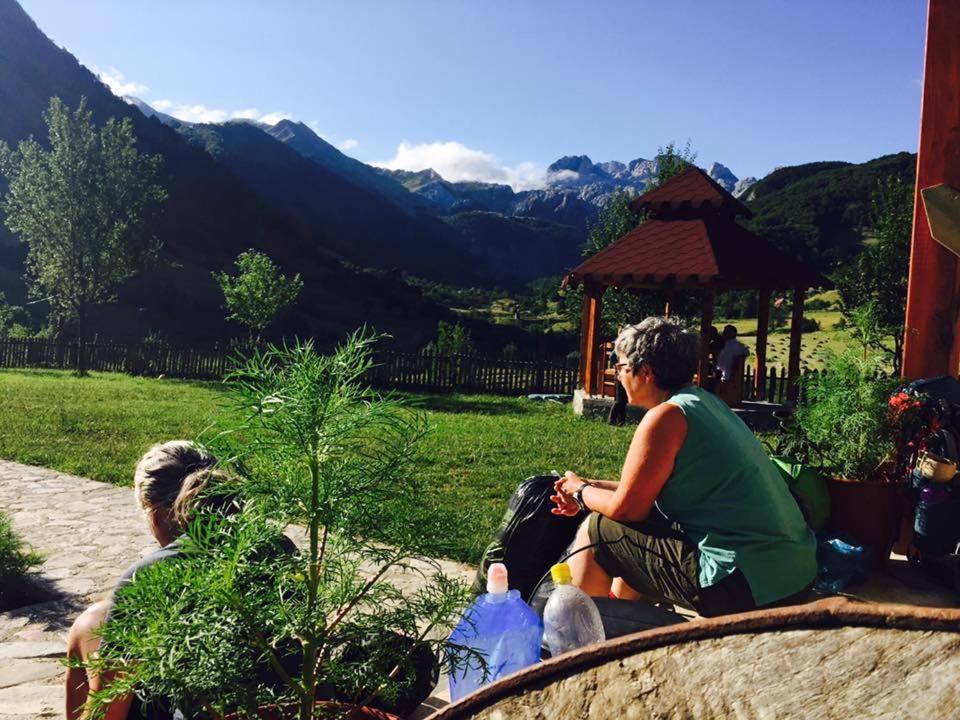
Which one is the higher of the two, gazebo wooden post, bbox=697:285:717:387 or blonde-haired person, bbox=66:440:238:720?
gazebo wooden post, bbox=697:285:717:387

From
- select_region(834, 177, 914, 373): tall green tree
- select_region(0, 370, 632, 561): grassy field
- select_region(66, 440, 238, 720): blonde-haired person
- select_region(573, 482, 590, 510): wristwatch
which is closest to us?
select_region(66, 440, 238, 720): blonde-haired person

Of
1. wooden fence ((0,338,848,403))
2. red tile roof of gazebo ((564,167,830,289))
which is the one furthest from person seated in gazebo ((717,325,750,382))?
wooden fence ((0,338,848,403))

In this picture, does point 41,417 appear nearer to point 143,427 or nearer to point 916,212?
point 143,427

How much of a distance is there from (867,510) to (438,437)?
4496mm

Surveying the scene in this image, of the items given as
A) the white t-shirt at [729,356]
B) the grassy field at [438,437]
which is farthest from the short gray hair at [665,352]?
the white t-shirt at [729,356]

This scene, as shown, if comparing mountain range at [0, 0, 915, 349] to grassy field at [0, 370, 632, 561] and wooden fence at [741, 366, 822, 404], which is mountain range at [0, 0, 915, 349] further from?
grassy field at [0, 370, 632, 561]

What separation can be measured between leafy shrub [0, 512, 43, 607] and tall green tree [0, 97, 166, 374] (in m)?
19.4

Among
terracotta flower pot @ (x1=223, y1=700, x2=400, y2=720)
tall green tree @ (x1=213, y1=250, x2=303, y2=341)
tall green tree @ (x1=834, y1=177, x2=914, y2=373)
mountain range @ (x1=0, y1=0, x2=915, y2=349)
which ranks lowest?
terracotta flower pot @ (x1=223, y1=700, x2=400, y2=720)

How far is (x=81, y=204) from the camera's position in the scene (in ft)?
74.8

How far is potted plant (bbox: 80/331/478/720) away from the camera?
1446 mm

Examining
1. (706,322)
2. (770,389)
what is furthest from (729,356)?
(770,389)

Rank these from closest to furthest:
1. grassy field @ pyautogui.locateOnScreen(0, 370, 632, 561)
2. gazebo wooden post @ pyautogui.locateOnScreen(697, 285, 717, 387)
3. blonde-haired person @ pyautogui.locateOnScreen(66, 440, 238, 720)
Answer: blonde-haired person @ pyautogui.locateOnScreen(66, 440, 238, 720) < grassy field @ pyautogui.locateOnScreen(0, 370, 632, 561) < gazebo wooden post @ pyautogui.locateOnScreen(697, 285, 717, 387)

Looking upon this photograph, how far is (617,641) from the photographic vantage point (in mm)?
873

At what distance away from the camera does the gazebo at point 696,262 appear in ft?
46.4
